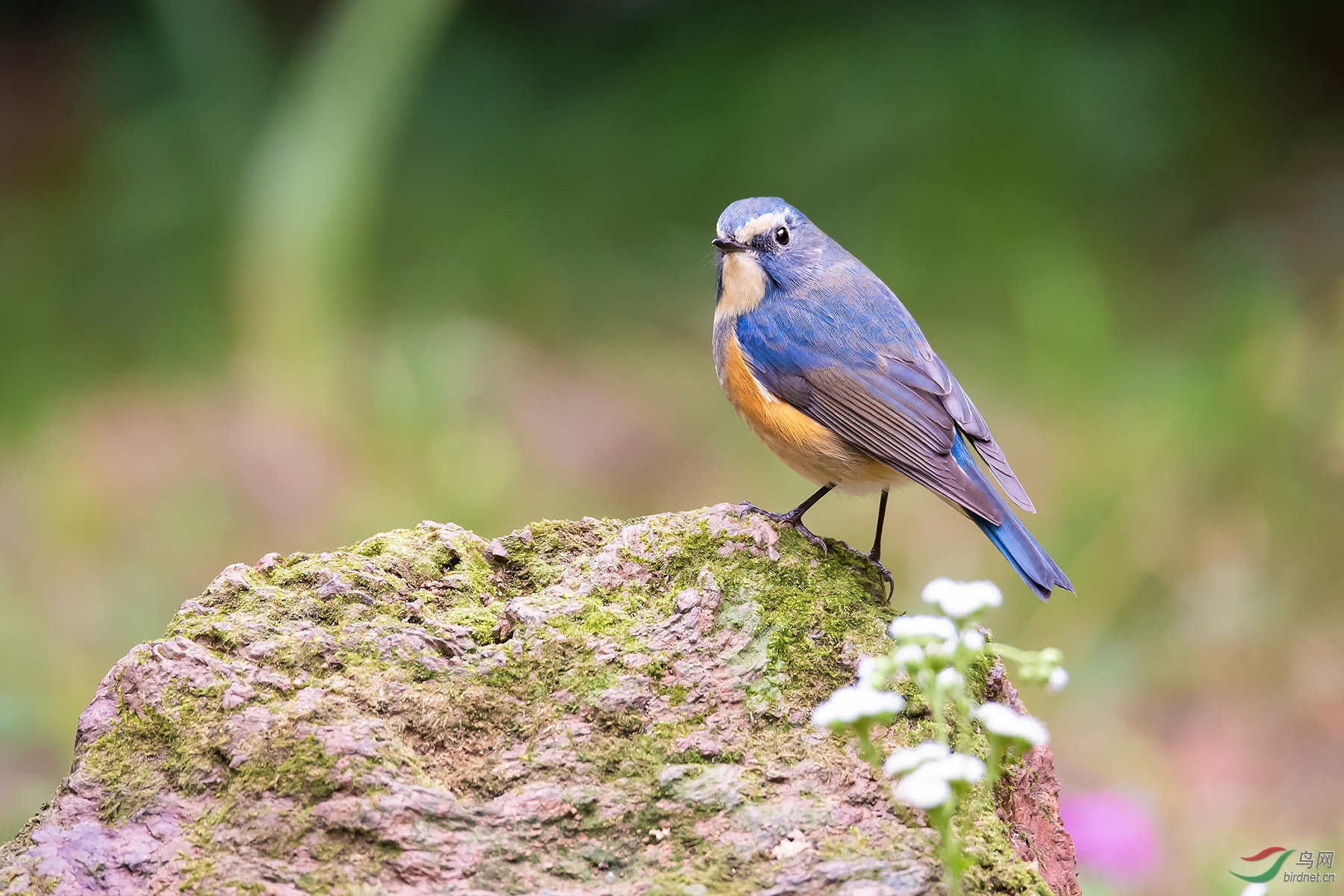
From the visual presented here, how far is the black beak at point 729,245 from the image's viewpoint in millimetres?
4113

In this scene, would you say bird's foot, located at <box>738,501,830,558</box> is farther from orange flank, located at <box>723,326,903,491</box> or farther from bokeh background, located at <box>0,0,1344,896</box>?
bokeh background, located at <box>0,0,1344,896</box>

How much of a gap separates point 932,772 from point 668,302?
6.58 m

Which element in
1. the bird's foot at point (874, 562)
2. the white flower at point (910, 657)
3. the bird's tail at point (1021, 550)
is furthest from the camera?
the bird's tail at point (1021, 550)

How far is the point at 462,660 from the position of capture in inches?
99.5

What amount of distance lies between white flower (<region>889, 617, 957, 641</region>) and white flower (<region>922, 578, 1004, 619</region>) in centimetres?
3

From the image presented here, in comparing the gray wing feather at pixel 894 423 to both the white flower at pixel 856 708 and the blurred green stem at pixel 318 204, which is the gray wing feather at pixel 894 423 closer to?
the white flower at pixel 856 708

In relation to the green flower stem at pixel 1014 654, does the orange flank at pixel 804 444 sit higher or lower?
higher

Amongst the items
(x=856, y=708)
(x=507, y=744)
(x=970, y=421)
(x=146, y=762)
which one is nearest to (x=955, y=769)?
(x=856, y=708)

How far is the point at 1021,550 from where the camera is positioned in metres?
3.39

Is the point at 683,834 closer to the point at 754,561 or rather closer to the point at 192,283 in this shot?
the point at 754,561

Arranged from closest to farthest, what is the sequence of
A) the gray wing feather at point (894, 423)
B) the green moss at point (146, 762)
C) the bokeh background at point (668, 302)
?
the green moss at point (146, 762) → the gray wing feather at point (894, 423) → the bokeh background at point (668, 302)

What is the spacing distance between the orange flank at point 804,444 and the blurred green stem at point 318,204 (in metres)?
3.46

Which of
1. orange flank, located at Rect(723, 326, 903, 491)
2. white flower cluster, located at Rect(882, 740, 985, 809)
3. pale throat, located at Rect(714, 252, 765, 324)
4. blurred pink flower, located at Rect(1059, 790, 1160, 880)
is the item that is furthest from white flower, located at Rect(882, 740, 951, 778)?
→ pale throat, located at Rect(714, 252, 765, 324)

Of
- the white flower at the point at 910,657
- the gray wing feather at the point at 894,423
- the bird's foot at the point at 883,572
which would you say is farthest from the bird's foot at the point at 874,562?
the white flower at the point at 910,657
